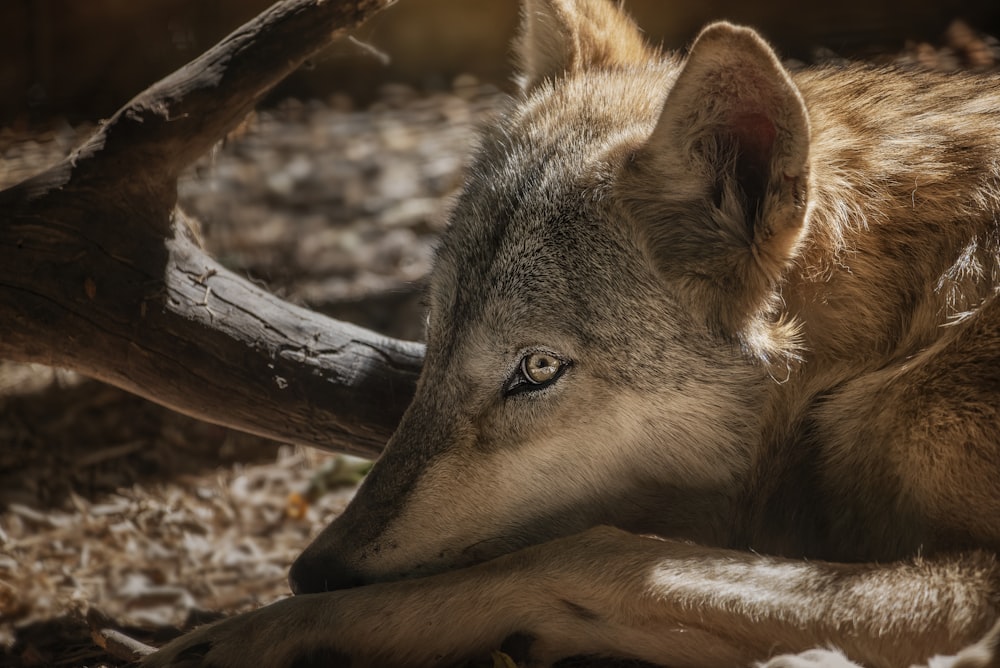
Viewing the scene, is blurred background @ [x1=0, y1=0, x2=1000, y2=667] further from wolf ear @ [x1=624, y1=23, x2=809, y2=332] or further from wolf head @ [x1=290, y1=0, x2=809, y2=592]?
wolf ear @ [x1=624, y1=23, x2=809, y2=332]

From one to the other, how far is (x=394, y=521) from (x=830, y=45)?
3754mm

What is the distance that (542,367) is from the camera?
9.07ft

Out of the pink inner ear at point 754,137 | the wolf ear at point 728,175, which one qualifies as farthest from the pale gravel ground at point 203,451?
the pink inner ear at point 754,137

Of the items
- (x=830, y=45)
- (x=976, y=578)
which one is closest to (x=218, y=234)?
(x=830, y=45)

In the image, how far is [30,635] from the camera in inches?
145

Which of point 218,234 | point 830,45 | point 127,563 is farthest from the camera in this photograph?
point 218,234

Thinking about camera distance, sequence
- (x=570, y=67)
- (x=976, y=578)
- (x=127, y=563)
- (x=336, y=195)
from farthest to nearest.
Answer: (x=336, y=195), (x=127, y=563), (x=570, y=67), (x=976, y=578)

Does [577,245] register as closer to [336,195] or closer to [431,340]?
[431,340]

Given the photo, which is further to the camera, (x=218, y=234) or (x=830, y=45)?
(x=218, y=234)

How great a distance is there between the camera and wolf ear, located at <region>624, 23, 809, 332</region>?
2.42 metres

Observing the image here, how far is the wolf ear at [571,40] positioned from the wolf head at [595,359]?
2.10 ft

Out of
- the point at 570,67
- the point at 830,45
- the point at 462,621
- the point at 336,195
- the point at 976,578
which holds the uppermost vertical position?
the point at 336,195

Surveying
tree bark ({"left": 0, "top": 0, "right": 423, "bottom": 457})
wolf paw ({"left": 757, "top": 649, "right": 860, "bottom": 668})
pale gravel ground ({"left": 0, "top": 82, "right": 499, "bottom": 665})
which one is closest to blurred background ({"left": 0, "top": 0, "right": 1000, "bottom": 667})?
pale gravel ground ({"left": 0, "top": 82, "right": 499, "bottom": 665})

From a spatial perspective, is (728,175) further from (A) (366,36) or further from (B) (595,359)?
(A) (366,36)
